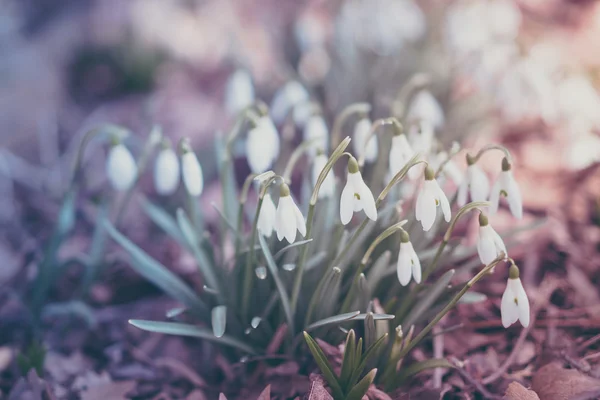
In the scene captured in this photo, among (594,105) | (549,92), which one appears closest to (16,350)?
(549,92)

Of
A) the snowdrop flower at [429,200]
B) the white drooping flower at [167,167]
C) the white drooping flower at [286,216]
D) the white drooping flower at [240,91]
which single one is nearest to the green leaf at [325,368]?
the white drooping flower at [286,216]

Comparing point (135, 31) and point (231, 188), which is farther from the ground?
point (135, 31)

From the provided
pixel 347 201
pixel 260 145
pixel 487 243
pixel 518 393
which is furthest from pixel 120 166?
pixel 518 393

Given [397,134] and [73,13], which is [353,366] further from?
[73,13]

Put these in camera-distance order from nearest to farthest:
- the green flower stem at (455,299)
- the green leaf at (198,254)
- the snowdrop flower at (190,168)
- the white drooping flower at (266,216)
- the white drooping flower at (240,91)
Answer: the green flower stem at (455,299)
the white drooping flower at (266,216)
the snowdrop flower at (190,168)
the green leaf at (198,254)
the white drooping flower at (240,91)

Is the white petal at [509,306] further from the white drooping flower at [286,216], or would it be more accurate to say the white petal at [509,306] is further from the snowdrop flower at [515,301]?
the white drooping flower at [286,216]
